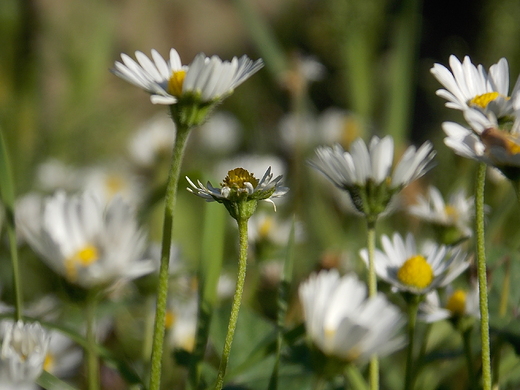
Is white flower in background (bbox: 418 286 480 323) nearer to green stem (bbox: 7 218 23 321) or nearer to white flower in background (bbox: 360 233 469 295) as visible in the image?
white flower in background (bbox: 360 233 469 295)

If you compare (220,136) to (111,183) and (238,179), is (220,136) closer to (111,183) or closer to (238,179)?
(111,183)

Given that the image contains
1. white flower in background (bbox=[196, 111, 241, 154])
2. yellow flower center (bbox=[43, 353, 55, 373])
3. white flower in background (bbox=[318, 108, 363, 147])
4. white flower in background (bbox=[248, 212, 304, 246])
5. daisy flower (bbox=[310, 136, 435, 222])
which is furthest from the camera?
white flower in background (bbox=[196, 111, 241, 154])

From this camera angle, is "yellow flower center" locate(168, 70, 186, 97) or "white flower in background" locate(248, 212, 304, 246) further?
"white flower in background" locate(248, 212, 304, 246)

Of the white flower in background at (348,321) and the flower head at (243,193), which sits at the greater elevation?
the flower head at (243,193)

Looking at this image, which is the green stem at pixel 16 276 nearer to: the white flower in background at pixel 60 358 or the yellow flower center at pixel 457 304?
the white flower in background at pixel 60 358

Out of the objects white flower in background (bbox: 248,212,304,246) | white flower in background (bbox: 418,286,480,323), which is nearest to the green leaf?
white flower in background (bbox: 418,286,480,323)

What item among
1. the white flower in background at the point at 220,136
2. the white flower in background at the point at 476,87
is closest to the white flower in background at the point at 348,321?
the white flower in background at the point at 476,87
